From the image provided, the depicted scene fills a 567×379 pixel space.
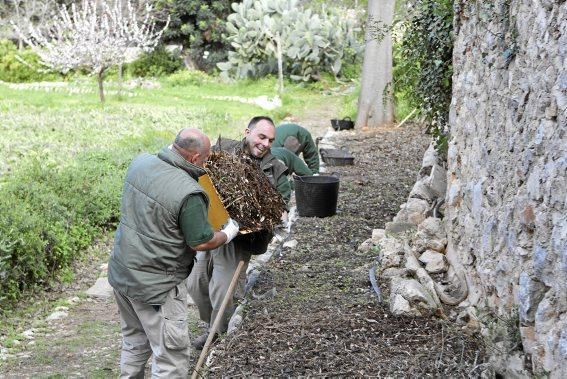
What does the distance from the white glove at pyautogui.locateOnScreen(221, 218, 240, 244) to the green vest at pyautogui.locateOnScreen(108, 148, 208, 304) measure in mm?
432

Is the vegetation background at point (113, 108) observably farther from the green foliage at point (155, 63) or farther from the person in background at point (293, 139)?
the person in background at point (293, 139)

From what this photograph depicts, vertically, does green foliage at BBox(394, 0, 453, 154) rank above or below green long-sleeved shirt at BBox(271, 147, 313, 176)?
above

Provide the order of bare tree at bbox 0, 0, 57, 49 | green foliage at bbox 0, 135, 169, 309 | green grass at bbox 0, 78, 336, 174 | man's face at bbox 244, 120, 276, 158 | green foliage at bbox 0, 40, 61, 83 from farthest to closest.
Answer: bare tree at bbox 0, 0, 57, 49
green foliage at bbox 0, 40, 61, 83
green grass at bbox 0, 78, 336, 174
green foliage at bbox 0, 135, 169, 309
man's face at bbox 244, 120, 276, 158

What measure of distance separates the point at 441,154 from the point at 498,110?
3.84 metres

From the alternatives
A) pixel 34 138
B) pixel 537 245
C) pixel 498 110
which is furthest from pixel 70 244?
pixel 34 138

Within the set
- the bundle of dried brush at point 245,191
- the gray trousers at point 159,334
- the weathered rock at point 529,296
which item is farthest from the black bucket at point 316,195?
the weathered rock at point 529,296

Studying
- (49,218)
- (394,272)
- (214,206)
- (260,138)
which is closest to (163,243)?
(214,206)

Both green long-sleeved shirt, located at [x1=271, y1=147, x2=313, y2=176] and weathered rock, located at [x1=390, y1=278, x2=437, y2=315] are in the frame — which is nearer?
weathered rock, located at [x1=390, y1=278, x2=437, y2=315]

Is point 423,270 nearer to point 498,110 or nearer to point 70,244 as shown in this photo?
point 498,110

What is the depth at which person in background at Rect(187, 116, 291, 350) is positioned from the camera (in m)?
6.70

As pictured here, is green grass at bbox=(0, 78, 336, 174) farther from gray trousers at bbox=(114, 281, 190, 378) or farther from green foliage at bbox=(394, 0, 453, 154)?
gray trousers at bbox=(114, 281, 190, 378)

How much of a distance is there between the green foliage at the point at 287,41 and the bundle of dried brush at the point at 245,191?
2379 centimetres

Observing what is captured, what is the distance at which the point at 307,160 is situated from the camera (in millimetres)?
10758

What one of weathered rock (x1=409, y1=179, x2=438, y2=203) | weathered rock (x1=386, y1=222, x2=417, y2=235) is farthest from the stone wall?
weathered rock (x1=409, y1=179, x2=438, y2=203)
